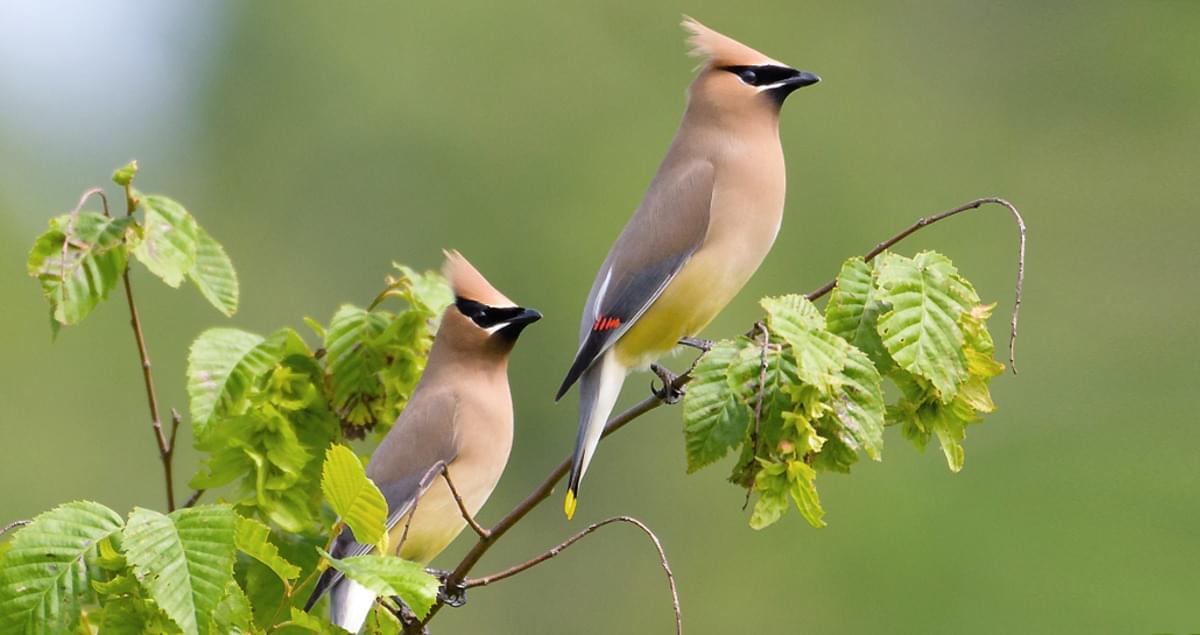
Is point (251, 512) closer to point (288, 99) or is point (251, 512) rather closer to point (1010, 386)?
point (1010, 386)

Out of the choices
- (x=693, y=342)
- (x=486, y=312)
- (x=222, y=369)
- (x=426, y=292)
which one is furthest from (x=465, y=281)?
(x=222, y=369)

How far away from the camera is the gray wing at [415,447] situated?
12.6 feet

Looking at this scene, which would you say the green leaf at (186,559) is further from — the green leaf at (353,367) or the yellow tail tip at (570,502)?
the green leaf at (353,367)

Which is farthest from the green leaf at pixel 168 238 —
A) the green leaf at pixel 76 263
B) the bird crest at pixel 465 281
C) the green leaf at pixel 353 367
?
the bird crest at pixel 465 281

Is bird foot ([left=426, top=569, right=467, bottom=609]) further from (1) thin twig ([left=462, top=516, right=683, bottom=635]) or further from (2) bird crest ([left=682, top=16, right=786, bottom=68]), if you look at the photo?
(2) bird crest ([left=682, top=16, right=786, bottom=68])

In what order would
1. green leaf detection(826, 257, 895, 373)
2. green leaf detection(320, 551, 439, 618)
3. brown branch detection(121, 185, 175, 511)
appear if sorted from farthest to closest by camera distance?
brown branch detection(121, 185, 175, 511)
green leaf detection(826, 257, 895, 373)
green leaf detection(320, 551, 439, 618)

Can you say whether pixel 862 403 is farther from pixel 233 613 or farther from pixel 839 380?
pixel 233 613

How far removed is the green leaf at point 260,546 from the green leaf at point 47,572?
0.19m

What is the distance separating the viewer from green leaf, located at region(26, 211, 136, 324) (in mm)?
3088

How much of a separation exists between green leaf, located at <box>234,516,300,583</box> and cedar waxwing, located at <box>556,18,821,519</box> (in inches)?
48.7

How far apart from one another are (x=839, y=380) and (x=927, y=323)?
0.20 m

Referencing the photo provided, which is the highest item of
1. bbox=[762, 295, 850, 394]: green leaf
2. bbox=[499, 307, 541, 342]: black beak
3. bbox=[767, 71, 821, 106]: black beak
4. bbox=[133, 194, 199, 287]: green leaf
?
bbox=[133, 194, 199, 287]: green leaf

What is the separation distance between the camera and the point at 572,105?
100 feet

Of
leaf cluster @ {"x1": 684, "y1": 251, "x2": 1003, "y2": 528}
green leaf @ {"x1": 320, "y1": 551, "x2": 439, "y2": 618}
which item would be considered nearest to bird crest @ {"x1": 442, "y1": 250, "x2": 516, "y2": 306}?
leaf cluster @ {"x1": 684, "y1": 251, "x2": 1003, "y2": 528}
